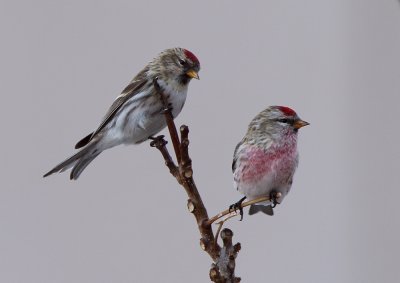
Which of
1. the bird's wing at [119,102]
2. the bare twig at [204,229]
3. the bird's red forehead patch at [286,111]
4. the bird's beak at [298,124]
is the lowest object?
the bare twig at [204,229]

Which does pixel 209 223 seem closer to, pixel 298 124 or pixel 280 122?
pixel 298 124

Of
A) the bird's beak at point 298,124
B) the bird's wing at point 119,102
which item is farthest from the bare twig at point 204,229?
the bird's wing at point 119,102

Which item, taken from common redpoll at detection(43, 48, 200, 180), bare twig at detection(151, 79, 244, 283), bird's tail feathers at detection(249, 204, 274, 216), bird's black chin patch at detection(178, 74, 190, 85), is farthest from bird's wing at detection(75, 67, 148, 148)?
bare twig at detection(151, 79, 244, 283)

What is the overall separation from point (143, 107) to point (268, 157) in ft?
2.12

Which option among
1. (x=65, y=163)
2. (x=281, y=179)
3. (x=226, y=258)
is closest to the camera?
(x=226, y=258)

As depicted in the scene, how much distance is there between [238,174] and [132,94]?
0.75 m

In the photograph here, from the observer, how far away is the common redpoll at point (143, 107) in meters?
2.55

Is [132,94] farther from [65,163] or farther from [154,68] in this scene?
[65,163]

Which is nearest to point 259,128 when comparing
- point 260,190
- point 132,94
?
point 260,190

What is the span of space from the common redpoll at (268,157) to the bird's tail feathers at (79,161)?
2.01 ft

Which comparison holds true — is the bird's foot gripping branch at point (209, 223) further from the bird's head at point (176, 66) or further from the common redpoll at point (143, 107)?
the bird's head at point (176, 66)

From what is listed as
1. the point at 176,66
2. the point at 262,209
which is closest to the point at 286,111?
the point at 262,209

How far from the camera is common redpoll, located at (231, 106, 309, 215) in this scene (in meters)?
2.10

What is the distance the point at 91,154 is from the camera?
2.63m
